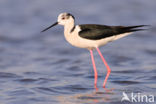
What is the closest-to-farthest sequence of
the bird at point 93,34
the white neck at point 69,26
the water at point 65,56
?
the water at point 65,56 < the bird at point 93,34 < the white neck at point 69,26

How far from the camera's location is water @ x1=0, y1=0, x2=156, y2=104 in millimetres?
→ 7715

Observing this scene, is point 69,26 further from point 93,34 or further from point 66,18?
point 93,34

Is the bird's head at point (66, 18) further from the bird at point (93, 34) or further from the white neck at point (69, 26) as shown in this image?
the bird at point (93, 34)

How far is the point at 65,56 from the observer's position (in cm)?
1118

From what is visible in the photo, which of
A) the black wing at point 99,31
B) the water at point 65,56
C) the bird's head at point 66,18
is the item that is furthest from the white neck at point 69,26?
the water at point 65,56

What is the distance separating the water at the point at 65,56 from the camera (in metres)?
7.71

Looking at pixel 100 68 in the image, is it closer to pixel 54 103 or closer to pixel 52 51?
pixel 52 51

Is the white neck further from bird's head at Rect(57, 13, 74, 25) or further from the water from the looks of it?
the water

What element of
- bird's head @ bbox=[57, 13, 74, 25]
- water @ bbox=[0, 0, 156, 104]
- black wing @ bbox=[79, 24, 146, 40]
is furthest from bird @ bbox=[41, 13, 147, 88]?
water @ bbox=[0, 0, 156, 104]

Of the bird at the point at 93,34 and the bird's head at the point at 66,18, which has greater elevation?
the bird's head at the point at 66,18

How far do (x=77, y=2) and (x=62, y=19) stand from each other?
7475 mm

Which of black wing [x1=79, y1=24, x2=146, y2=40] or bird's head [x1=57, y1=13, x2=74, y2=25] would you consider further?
bird's head [x1=57, y1=13, x2=74, y2=25]

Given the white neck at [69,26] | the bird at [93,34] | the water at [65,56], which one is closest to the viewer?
the water at [65,56]

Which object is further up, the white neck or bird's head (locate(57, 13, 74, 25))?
bird's head (locate(57, 13, 74, 25))
